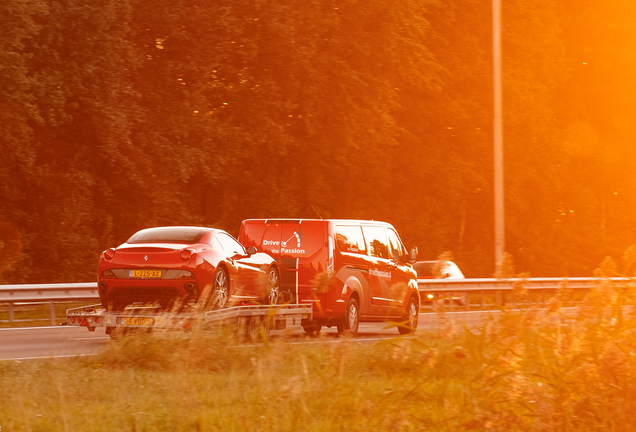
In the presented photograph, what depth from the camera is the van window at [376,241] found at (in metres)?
17.2

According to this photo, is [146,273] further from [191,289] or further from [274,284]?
[274,284]

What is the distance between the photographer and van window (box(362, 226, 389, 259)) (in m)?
17.2

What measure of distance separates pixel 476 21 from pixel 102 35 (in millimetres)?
15507

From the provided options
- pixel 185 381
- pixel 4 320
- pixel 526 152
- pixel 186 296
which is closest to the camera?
pixel 185 381

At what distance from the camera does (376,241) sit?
17.5m

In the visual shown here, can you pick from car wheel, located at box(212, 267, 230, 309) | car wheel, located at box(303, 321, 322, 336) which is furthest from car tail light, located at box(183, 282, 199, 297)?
car wheel, located at box(303, 321, 322, 336)

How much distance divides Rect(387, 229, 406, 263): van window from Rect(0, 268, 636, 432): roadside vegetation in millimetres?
9551

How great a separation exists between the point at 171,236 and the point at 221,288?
107 centimetres

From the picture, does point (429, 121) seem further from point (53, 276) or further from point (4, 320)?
point (4, 320)

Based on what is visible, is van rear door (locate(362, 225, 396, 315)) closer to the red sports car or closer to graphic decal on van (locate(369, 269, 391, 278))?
graphic decal on van (locate(369, 269, 391, 278))

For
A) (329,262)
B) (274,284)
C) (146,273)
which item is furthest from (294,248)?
(146,273)

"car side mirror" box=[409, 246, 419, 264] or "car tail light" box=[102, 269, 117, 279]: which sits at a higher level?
"car tail light" box=[102, 269, 117, 279]

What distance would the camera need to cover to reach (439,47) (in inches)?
1374

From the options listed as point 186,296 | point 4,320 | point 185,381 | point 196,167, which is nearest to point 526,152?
point 196,167
